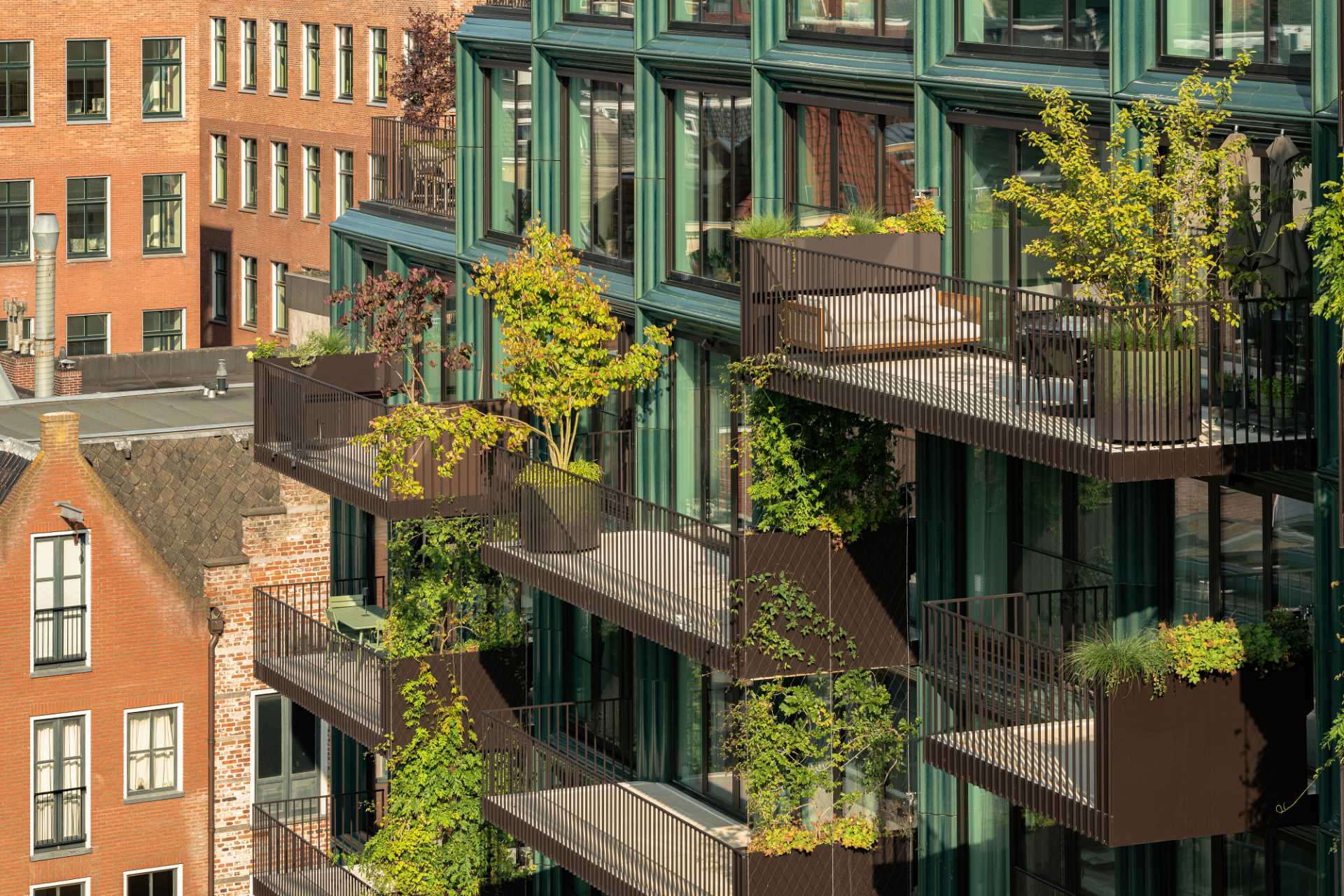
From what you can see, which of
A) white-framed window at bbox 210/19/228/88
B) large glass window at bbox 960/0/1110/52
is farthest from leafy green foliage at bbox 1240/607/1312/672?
white-framed window at bbox 210/19/228/88

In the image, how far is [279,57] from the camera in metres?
68.9

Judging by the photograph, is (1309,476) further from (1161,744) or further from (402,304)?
(402,304)

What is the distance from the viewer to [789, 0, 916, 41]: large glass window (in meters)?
24.2

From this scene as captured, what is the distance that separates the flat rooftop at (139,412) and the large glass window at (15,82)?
2138cm

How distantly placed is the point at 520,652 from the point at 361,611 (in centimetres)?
536

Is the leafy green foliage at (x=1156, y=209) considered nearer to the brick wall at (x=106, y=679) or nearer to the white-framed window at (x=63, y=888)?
the brick wall at (x=106, y=679)

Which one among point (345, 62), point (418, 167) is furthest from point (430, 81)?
point (345, 62)

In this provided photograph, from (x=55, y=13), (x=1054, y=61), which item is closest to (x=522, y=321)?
(x=1054, y=61)

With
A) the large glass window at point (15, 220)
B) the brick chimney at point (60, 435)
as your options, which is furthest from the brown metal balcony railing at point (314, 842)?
the large glass window at point (15, 220)

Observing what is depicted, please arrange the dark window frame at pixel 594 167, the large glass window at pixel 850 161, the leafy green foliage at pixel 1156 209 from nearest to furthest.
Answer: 1. the leafy green foliage at pixel 1156 209
2. the large glass window at pixel 850 161
3. the dark window frame at pixel 594 167

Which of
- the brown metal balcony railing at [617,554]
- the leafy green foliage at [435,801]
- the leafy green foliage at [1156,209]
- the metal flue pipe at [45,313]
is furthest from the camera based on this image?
the metal flue pipe at [45,313]

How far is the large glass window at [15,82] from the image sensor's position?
65.6m

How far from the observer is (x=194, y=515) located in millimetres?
39125

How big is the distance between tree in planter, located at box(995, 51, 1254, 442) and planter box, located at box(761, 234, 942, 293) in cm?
301
